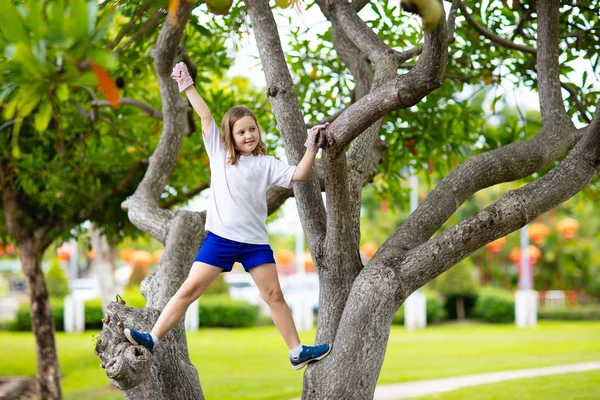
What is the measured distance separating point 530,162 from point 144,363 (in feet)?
7.97

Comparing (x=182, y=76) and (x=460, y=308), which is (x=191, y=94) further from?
(x=460, y=308)

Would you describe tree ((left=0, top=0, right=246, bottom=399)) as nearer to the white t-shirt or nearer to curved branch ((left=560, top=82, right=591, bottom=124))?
the white t-shirt

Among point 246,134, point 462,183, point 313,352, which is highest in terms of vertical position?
point 246,134

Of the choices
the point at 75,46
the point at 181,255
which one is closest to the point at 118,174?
the point at 181,255

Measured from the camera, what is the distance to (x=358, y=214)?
171 inches

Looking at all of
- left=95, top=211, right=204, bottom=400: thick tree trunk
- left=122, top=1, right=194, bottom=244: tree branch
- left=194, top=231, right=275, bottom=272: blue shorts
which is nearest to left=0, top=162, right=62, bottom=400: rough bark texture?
left=122, top=1, right=194, bottom=244: tree branch

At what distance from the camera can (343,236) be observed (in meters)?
3.93

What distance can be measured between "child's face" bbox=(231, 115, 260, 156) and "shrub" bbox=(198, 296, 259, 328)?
19677mm

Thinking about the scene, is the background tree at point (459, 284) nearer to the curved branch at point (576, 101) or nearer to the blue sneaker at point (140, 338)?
the curved branch at point (576, 101)

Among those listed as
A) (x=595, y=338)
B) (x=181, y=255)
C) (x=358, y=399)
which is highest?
(x=181, y=255)

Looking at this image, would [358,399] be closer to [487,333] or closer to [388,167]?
[388,167]

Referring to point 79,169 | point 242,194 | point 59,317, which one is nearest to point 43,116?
point 242,194

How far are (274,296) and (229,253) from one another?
1.09 feet

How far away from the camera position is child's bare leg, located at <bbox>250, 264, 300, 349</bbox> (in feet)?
12.8
